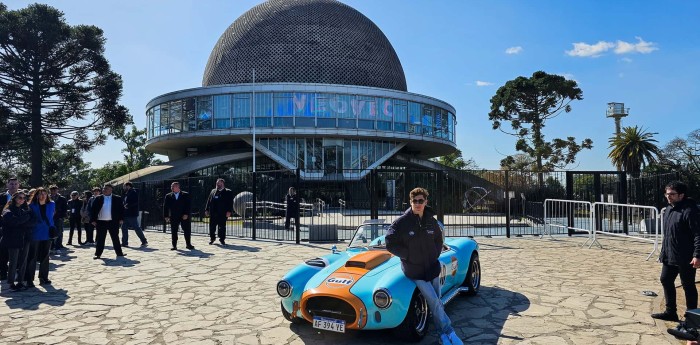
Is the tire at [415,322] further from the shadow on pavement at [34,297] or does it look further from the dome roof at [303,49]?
the dome roof at [303,49]

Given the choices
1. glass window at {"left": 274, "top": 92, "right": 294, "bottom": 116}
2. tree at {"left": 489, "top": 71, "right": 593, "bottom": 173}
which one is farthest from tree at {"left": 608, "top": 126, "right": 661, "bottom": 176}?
glass window at {"left": 274, "top": 92, "right": 294, "bottom": 116}

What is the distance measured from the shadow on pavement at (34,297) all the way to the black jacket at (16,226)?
2.38 feet

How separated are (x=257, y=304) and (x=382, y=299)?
2333 millimetres

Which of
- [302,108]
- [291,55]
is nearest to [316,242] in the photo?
[302,108]

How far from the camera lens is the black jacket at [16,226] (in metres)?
6.39

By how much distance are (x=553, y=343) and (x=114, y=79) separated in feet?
106

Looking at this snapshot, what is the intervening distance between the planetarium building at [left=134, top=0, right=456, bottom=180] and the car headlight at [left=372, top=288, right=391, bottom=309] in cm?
2635

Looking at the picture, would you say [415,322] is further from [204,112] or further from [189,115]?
[189,115]

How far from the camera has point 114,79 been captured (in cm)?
2906

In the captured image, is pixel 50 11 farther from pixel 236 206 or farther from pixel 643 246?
pixel 643 246

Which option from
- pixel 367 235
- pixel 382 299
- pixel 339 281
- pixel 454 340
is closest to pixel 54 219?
pixel 367 235

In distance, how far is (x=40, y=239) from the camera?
273 inches

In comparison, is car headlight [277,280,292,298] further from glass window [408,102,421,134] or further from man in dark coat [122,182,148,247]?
glass window [408,102,421,134]

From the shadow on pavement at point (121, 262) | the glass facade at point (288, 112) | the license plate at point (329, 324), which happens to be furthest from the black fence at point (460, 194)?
the glass facade at point (288, 112)
